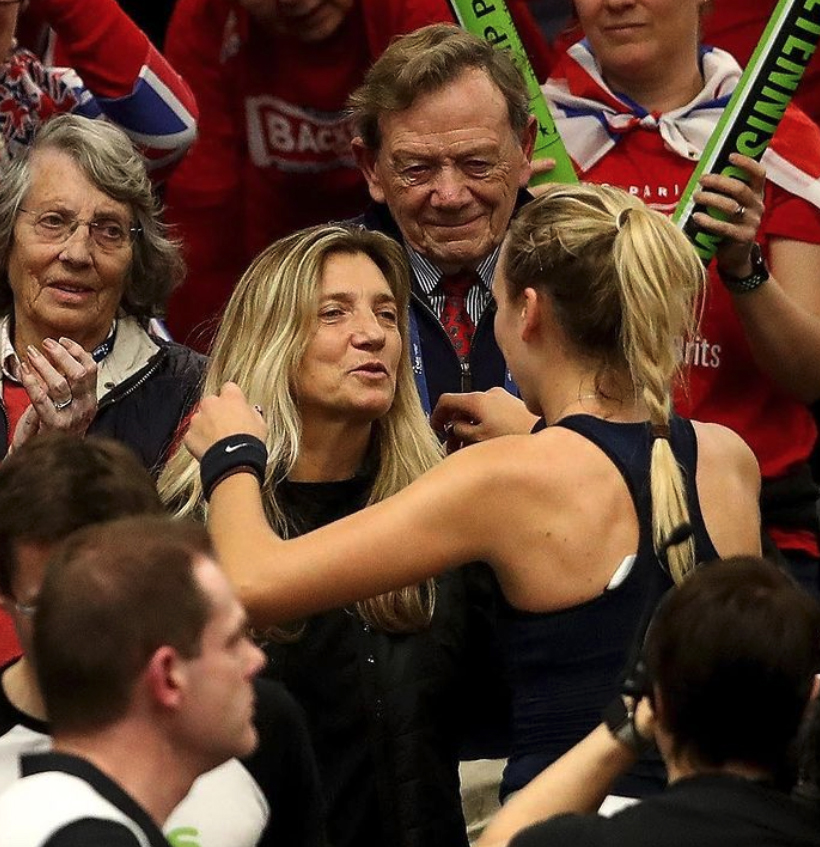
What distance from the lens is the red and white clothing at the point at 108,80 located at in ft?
14.8

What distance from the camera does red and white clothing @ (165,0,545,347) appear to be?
4793 millimetres

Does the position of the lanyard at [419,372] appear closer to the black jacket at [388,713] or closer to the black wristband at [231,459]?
the black jacket at [388,713]

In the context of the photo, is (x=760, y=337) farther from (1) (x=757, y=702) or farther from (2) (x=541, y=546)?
(1) (x=757, y=702)

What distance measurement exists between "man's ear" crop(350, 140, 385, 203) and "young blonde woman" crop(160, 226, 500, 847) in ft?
1.33

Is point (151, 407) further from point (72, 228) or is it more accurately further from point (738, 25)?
point (738, 25)

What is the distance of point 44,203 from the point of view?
13.6ft

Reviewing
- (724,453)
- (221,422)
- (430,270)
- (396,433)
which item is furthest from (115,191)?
(724,453)

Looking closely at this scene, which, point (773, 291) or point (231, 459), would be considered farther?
point (773, 291)

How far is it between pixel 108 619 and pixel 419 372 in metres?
1.84

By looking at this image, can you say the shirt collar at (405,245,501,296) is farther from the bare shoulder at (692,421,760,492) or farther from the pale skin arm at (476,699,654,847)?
the pale skin arm at (476,699,654,847)

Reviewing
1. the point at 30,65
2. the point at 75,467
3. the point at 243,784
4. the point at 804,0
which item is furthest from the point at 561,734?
the point at 30,65

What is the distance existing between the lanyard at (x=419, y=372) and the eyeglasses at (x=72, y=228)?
62 centimetres

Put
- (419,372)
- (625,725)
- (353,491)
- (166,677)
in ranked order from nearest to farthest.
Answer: (166,677)
(625,725)
(353,491)
(419,372)

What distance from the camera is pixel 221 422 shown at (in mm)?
3205
